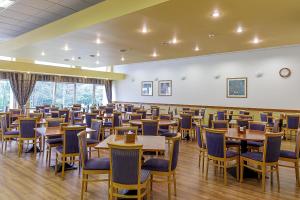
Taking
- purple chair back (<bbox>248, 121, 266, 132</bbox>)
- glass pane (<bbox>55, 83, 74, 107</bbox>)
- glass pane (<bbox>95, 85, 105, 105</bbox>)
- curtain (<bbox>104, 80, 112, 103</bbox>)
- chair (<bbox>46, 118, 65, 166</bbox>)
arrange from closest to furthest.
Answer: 1. chair (<bbox>46, 118, 65, 166</bbox>)
2. purple chair back (<bbox>248, 121, 266, 132</bbox>)
3. glass pane (<bbox>55, 83, 74, 107</bbox>)
4. glass pane (<bbox>95, 85, 105, 105</bbox>)
5. curtain (<bbox>104, 80, 112, 103</bbox>)

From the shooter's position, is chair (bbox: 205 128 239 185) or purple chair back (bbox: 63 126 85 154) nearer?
chair (bbox: 205 128 239 185)

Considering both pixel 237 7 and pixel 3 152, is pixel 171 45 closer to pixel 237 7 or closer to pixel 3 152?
pixel 237 7

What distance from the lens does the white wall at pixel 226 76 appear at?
30.6 ft

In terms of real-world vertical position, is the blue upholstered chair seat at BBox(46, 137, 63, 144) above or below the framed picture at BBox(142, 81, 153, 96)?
below

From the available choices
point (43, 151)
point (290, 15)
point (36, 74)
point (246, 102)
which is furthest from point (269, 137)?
point (36, 74)

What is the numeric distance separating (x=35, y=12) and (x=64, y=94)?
792 centimetres

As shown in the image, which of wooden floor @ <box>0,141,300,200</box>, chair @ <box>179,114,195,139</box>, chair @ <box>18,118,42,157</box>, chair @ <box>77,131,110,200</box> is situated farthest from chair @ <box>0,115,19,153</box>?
chair @ <box>179,114,195,139</box>

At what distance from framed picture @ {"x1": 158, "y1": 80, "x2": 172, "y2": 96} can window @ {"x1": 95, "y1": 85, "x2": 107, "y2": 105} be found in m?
4.39

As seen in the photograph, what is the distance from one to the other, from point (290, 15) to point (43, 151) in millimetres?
6650

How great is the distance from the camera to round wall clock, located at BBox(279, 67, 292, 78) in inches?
365

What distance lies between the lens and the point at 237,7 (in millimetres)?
4391

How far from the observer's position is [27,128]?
564 centimetres

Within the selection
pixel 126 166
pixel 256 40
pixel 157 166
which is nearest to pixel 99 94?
pixel 256 40

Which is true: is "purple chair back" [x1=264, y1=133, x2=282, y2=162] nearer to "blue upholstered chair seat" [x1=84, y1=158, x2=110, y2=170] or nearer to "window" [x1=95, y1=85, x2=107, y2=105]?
"blue upholstered chair seat" [x1=84, y1=158, x2=110, y2=170]
